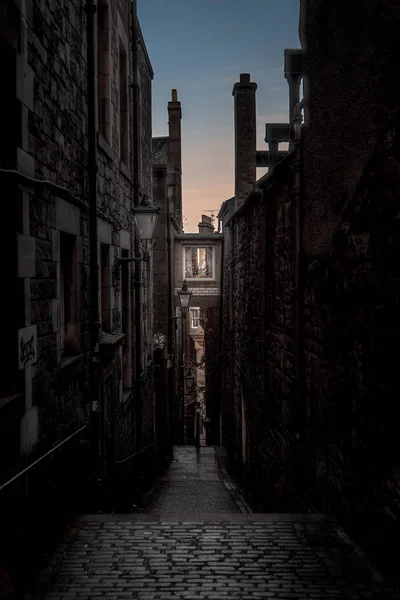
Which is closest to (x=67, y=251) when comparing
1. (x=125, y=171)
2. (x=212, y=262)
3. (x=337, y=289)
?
(x=337, y=289)

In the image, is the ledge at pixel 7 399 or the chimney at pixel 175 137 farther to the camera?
the chimney at pixel 175 137

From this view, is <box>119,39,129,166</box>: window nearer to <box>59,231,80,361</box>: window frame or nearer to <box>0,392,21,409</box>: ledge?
<box>59,231,80,361</box>: window frame

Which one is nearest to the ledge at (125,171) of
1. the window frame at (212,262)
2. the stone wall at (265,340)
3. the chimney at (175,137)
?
the stone wall at (265,340)

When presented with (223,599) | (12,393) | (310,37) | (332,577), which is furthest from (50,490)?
(310,37)

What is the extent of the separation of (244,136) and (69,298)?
501 inches

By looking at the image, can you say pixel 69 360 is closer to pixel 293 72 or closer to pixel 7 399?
pixel 7 399

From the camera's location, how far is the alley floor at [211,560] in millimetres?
3717

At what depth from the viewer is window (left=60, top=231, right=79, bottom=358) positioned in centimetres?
604

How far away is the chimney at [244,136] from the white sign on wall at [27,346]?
13.4 meters

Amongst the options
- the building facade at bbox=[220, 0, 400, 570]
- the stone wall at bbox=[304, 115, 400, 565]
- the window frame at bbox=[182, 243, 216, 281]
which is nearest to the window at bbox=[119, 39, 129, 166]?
the building facade at bbox=[220, 0, 400, 570]

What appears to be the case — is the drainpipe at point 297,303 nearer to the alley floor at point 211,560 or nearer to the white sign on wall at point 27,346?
the alley floor at point 211,560

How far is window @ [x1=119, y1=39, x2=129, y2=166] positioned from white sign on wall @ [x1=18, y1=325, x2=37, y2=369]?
5.77 meters

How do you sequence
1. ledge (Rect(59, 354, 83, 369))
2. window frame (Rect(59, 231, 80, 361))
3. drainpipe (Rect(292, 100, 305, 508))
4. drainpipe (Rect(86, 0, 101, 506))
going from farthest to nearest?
drainpipe (Rect(86, 0, 101, 506)) → drainpipe (Rect(292, 100, 305, 508)) → window frame (Rect(59, 231, 80, 361)) → ledge (Rect(59, 354, 83, 369))

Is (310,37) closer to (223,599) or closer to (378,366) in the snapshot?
(378,366)
